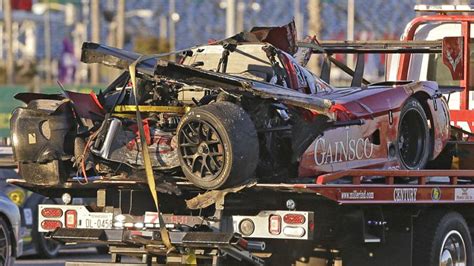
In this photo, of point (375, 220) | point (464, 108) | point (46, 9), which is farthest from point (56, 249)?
point (46, 9)

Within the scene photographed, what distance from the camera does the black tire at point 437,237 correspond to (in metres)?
12.2

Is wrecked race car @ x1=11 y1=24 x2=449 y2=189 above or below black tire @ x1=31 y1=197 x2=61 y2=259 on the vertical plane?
above

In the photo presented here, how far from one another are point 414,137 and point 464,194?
690mm

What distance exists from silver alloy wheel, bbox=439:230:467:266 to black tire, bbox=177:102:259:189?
236 centimetres

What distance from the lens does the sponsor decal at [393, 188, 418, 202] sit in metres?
11.7

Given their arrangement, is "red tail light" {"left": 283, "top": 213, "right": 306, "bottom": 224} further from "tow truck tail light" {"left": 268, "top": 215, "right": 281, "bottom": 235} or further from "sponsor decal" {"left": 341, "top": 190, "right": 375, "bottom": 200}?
"sponsor decal" {"left": 341, "top": 190, "right": 375, "bottom": 200}

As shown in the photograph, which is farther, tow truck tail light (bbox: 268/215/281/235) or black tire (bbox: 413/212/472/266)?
black tire (bbox: 413/212/472/266)

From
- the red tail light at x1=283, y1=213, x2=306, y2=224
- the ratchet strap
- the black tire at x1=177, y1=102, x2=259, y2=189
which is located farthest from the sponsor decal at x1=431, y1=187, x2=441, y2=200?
the ratchet strap

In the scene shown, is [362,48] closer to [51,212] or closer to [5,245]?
[51,212]

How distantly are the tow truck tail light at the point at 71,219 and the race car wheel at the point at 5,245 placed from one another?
213 cm

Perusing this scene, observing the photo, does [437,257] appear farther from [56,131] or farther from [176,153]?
[56,131]

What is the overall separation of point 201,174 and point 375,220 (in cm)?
195

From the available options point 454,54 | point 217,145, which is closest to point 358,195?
point 217,145

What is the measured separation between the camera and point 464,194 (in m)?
12.5
